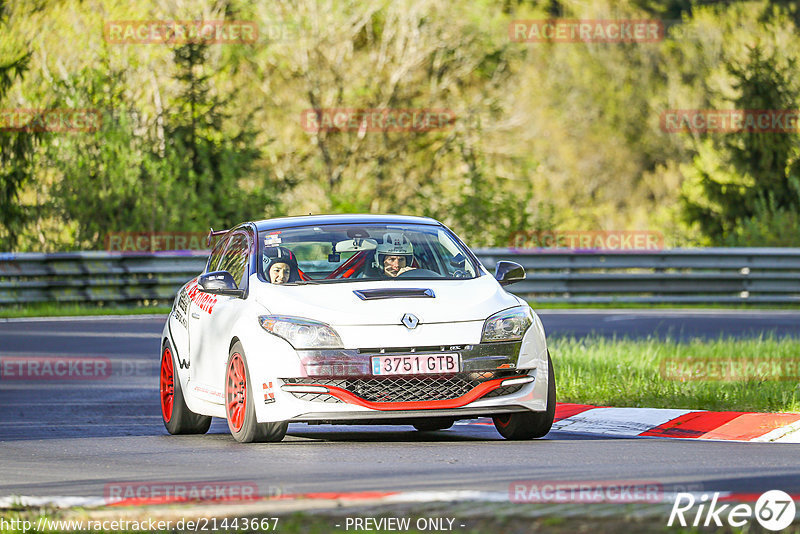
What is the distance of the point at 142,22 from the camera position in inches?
1288

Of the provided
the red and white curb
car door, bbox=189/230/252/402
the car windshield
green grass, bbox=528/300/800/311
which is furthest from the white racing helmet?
green grass, bbox=528/300/800/311

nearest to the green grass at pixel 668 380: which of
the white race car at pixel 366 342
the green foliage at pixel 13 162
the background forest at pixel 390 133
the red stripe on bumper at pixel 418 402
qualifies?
the white race car at pixel 366 342

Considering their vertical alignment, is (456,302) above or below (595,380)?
above

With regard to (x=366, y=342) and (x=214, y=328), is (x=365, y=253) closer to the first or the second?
(x=214, y=328)

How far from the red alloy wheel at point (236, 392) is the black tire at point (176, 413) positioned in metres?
1.07

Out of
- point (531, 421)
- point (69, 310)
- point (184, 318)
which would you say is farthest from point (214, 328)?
point (69, 310)

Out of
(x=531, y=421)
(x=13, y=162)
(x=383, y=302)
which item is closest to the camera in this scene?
(x=383, y=302)

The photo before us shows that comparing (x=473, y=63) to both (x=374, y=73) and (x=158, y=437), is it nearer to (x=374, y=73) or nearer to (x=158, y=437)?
(x=374, y=73)

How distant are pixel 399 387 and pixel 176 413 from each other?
241 cm

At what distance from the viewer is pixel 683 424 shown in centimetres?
1083

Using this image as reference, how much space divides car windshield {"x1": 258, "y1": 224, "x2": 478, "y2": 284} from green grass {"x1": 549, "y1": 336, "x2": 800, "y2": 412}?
2196 millimetres

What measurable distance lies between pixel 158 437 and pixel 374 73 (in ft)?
100

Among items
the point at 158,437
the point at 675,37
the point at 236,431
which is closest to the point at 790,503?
the point at 236,431

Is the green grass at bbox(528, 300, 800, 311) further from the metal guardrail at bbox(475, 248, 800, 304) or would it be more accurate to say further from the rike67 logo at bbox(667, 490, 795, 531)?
the rike67 logo at bbox(667, 490, 795, 531)
